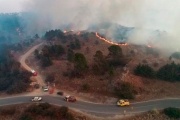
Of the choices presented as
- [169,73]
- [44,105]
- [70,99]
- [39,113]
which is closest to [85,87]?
[70,99]

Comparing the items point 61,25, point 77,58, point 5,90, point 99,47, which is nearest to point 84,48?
point 99,47

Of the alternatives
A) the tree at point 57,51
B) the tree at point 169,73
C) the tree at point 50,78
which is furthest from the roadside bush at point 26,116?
the tree at point 169,73

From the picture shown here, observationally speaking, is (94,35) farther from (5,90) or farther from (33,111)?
(33,111)

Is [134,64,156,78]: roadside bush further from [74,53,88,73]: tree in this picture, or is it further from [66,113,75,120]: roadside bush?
[66,113,75,120]: roadside bush

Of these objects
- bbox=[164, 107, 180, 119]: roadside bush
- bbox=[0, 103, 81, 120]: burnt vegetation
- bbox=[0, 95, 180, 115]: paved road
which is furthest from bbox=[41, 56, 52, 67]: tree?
bbox=[164, 107, 180, 119]: roadside bush

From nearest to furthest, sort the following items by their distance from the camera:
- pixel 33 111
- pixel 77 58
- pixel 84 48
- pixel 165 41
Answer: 1. pixel 33 111
2. pixel 77 58
3. pixel 84 48
4. pixel 165 41

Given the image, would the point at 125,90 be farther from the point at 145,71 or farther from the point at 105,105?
the point at 145,71
